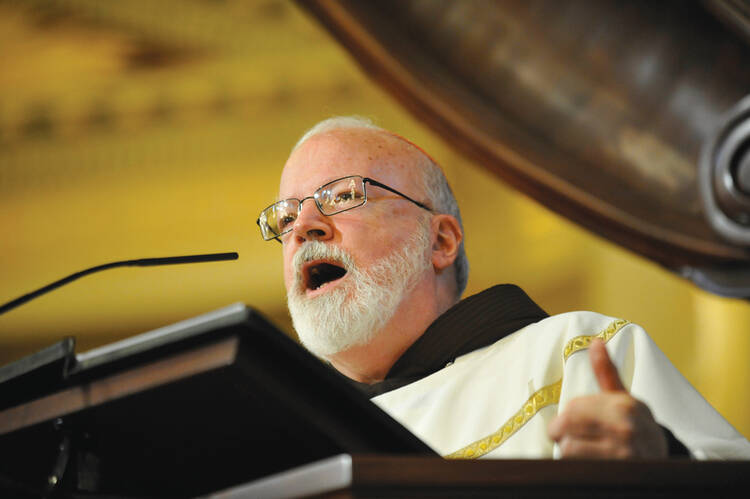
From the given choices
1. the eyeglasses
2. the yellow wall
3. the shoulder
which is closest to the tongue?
the eyeglasses

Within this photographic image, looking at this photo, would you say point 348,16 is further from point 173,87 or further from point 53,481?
point 173,87

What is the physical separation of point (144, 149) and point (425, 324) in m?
3.46

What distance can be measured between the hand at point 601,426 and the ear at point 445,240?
1520 mm

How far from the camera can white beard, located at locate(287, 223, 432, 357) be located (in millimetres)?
2240

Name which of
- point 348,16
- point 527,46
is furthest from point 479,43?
point 348,16

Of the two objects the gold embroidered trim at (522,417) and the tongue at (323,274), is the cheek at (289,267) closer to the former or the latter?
the tongue at (323,274)

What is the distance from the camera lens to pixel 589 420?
0.99 m

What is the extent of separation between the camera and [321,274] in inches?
93.3

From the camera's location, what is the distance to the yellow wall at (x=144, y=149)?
16.9 feet

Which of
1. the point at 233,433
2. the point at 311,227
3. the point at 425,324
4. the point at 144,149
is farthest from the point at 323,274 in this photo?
the point at 144,149

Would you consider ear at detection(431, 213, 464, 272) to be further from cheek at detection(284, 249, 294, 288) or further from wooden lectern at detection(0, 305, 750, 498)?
wooden lectern at detection(0, 305, 750, 498)

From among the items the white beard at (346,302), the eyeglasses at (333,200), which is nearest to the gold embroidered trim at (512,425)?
the white beard at (346,302)

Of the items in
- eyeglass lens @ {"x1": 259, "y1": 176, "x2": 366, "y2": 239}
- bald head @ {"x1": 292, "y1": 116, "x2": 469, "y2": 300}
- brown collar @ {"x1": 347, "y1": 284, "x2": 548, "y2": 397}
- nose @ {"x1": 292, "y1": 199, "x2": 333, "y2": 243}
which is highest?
bald head @ {"x1": 292, "y1": 116, "x2": 469, "y2": 300}

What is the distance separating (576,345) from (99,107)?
4212mm
